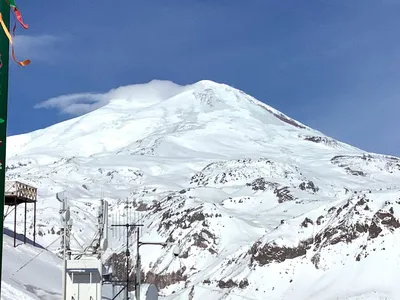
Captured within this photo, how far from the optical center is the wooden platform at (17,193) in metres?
56.0

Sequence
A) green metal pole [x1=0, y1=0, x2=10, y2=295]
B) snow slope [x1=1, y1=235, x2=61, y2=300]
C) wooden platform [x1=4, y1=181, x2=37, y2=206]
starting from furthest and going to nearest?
wooden platform [x1=4, y1=181, x2=37, y2=206] < snow slope [x1=1, y1=235, x2=61, y2=300] < green metal pole [x1=0, y1=0, x2=10, y2=295]

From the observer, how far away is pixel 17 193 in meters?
56.2

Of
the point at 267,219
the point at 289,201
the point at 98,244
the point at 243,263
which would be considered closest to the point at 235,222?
the point at 267,219

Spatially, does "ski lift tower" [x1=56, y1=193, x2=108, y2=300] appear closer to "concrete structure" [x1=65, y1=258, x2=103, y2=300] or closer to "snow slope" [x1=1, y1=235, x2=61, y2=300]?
"concrete structure" [x1=65, y1=258, x2=103, y2=300]

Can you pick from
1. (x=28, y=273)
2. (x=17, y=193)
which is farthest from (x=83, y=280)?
(x=17, y=193)

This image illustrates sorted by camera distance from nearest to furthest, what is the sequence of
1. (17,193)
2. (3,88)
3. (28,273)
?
(3,88), (28,273), (17,193)

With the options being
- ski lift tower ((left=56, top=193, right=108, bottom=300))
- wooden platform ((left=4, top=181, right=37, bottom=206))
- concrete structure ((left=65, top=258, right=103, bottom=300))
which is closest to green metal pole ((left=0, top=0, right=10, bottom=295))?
ski lift tower ((left=56, top=193, right=108, bottom=300))

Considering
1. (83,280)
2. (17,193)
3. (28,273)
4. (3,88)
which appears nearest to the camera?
(3,88)

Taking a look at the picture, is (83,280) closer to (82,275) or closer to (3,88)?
(82,275)

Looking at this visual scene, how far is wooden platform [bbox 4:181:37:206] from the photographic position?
184ft

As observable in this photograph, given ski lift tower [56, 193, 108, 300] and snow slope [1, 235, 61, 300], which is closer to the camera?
ski lift tower [56, 193, 108, 300]

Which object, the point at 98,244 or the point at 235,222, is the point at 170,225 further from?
the point at 98,244

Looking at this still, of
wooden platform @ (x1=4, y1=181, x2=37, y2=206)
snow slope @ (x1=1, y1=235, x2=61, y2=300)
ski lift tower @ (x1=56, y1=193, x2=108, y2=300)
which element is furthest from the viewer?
wooden platform @ (x1=4, y1=181, x2=37, y2=206)

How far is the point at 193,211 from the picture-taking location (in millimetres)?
163000
